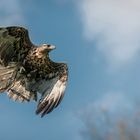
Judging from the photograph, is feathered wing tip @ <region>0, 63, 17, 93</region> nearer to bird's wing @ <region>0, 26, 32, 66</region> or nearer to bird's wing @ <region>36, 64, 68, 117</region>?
bird's wing @ <region>0, 26, 32, 66</region>

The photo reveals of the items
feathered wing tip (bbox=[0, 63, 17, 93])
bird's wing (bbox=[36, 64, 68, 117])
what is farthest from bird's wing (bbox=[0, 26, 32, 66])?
bird's wing (bbox=[36, 64, 68, 117])

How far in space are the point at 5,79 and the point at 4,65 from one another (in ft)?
1.11

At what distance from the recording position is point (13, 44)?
112 feet

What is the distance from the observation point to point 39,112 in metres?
33.9

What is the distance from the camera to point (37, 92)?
34594mm

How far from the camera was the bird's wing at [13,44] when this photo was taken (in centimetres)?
3394

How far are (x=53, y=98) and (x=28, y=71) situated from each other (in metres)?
0.88

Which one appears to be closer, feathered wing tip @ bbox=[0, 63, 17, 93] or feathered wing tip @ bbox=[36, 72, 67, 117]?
feathered wing tip @ bbox=[36, 72, 67, 117]

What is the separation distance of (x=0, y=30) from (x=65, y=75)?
81.0 inches

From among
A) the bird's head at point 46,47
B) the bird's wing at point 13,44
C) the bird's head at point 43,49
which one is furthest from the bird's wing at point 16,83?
the bird's head at point 46,47

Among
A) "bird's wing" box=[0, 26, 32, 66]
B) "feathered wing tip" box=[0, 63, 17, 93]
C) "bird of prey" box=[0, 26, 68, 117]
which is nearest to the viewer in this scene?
"bird's wing" box=[0, 26, 32, 66]

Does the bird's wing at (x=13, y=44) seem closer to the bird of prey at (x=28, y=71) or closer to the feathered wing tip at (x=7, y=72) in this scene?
the bird of prey at (x=28, y=71)

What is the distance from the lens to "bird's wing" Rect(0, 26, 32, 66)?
33.9 m

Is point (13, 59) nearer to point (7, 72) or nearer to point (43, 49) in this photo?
point (7, 72)
